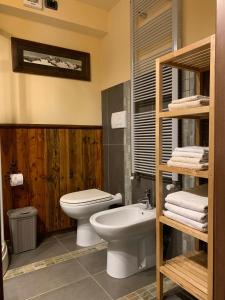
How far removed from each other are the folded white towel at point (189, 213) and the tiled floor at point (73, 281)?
70 cm

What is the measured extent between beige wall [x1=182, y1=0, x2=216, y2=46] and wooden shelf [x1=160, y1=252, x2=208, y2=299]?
157 centimetres

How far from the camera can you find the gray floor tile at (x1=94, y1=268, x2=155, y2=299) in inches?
66.0

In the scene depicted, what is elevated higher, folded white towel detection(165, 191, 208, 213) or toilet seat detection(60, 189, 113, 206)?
folded white towel detection(165, 191, 208, 213)

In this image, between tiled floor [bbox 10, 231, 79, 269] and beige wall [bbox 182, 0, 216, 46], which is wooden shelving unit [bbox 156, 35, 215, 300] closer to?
beige wall [bbox 182, 0, 216, 46]

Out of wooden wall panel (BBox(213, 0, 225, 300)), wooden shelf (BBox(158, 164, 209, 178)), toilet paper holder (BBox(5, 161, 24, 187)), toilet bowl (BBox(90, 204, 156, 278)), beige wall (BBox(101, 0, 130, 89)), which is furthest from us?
beige wall (BBox(101, 0, 130, 89))

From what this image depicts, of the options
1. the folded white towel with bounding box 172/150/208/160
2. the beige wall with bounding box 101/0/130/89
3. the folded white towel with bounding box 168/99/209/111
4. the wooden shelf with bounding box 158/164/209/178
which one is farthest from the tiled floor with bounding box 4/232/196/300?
the beige wall with bounding box 101/0/130/89

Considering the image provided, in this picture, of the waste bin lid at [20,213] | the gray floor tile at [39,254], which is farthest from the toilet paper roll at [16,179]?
the gray floor tile at [39,254]

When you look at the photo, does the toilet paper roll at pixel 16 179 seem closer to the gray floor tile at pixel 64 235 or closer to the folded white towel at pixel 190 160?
the gray floor tile at pixel 64 235

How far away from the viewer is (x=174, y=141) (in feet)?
5.88

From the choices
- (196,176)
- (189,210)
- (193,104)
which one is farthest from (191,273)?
(193,104)

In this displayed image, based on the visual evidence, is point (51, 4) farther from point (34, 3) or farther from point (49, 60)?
point (49, 60)

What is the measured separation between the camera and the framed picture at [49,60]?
2404 mm

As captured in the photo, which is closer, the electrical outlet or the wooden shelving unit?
the wooden shelving unit

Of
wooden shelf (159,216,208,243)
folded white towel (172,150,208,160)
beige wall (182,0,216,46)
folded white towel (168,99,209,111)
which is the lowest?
wooden shelf (159,216,208,243)
